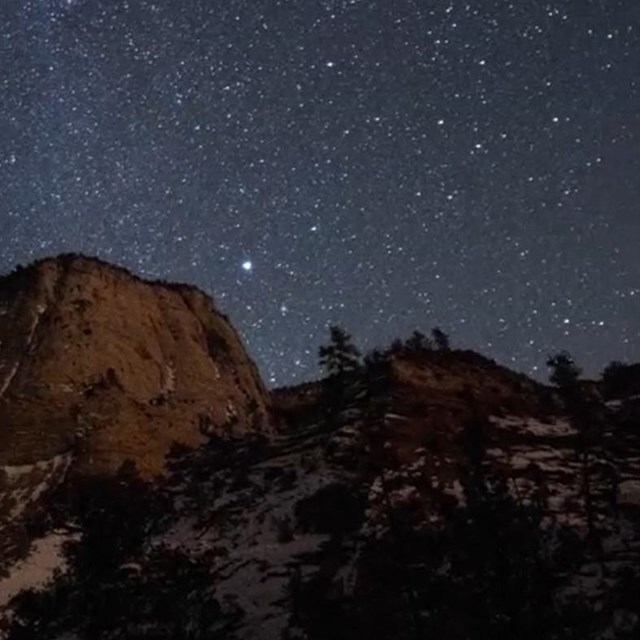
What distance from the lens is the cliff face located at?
65812mm

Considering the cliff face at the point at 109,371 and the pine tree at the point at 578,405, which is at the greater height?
the cliff face at the point at 109,371

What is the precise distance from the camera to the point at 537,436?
6291 cm

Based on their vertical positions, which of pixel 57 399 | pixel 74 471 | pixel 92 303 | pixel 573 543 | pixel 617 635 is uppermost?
pixel 92 303

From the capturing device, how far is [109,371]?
243 feet

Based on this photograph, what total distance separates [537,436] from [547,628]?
3510 cm

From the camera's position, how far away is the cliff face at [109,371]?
65812 millimetres

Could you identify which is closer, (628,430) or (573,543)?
(573,543)

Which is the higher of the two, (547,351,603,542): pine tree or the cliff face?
the cliff face

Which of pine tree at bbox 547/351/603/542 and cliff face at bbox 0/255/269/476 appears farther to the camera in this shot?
cliff face at bbox 0/255/269/476

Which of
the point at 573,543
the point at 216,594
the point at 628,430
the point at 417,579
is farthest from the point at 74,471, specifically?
the point at 628,430

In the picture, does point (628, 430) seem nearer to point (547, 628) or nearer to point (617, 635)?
point (617, 635)

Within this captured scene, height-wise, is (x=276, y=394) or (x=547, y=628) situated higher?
(x=276, y=394)

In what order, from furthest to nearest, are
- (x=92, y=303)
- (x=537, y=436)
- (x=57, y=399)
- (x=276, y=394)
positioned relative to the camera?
(x=276, y=394) → (x=92, y=303) → (x=57, y=399) → (x=537, y=436)

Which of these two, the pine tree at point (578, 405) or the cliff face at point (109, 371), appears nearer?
the pine tree at point (578, 405)
